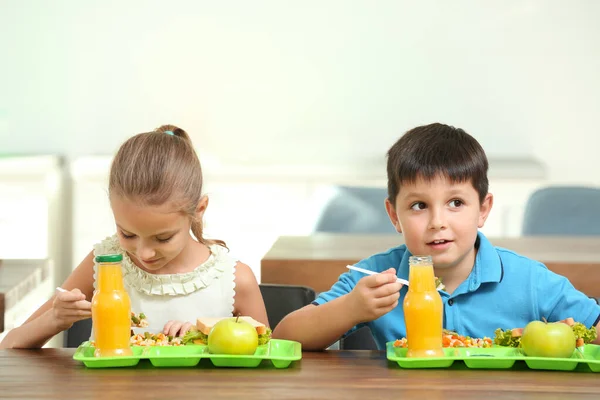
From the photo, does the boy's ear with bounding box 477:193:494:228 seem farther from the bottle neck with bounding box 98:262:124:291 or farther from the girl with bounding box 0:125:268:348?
the bottle neck with bounding box 98:262:124:291

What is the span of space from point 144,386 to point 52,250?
149 inches

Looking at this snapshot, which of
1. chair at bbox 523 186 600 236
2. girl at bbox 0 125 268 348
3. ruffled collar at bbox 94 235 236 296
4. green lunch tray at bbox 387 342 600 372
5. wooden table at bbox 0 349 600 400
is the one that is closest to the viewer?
wooden table at bbox 0 349 600 400

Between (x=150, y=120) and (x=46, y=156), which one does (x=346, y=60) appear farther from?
(x=46, y=156)

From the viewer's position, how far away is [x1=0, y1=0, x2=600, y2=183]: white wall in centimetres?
450

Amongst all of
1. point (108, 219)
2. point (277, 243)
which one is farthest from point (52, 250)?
point (277, 243)

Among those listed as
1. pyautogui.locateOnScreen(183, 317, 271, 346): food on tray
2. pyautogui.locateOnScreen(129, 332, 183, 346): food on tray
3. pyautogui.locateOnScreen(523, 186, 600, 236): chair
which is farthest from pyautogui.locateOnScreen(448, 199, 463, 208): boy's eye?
pyautogui.locateOnScreen(523, 186, 600, 236): chair

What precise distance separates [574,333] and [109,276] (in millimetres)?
684

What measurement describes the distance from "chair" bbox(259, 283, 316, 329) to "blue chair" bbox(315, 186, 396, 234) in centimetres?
248

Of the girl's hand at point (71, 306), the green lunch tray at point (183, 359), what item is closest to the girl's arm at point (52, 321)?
the girl's hand at point (71, 306)

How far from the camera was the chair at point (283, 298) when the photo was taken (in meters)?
1.82

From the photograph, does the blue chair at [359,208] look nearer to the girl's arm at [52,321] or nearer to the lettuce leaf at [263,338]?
the girl's arm at [52,321]

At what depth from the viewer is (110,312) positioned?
127 cm

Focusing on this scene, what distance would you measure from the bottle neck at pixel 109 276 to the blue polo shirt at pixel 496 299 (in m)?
0.40

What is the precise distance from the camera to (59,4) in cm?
465
